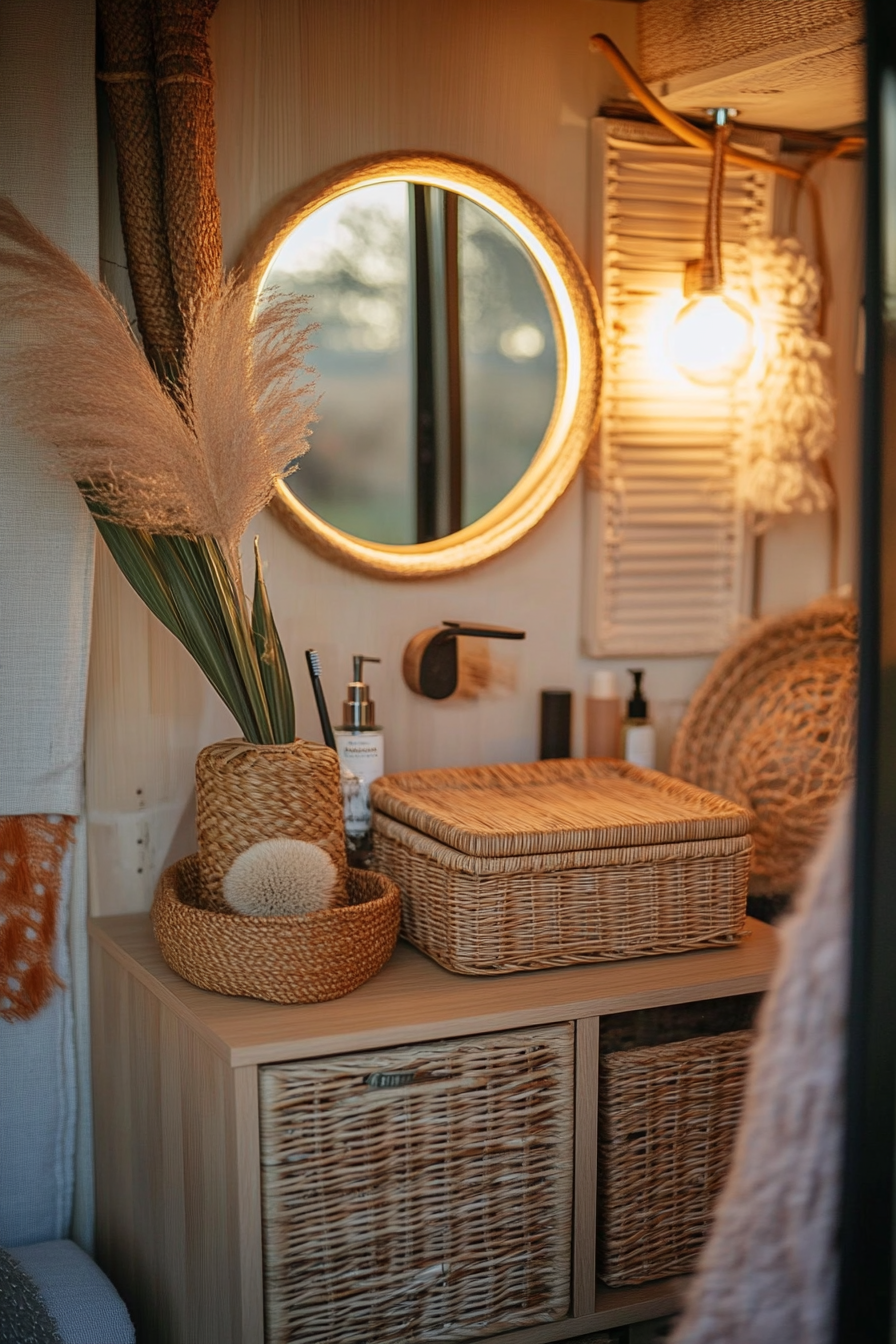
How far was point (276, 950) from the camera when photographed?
4.06ft

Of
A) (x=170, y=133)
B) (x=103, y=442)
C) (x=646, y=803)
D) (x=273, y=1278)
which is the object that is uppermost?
(x=170, y=133)

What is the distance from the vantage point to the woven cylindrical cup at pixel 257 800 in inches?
51.0

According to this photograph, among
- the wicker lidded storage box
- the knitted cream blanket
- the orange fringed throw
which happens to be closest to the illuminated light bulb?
the wicker lidded storage box

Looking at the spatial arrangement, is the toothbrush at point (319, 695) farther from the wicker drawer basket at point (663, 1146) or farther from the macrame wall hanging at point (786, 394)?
the macrame wall hanging at point (786, 394)

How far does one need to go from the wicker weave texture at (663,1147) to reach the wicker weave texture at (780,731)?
1.24ft

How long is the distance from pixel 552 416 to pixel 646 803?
1.75ft

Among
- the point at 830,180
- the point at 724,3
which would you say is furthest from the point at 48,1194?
the point at 830,180

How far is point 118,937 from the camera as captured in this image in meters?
1.47

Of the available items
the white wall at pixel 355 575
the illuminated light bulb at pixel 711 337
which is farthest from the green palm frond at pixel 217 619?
the illuminated light bulb at pixel 711 337

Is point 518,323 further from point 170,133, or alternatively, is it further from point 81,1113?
point 81,1113

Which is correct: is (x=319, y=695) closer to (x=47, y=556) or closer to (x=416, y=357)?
(x=47, y=556)

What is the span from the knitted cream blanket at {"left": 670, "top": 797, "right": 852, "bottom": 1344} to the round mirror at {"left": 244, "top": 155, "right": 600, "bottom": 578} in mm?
1118

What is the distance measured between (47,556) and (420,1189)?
77cm

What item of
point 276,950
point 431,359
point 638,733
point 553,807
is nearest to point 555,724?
point 638,733
